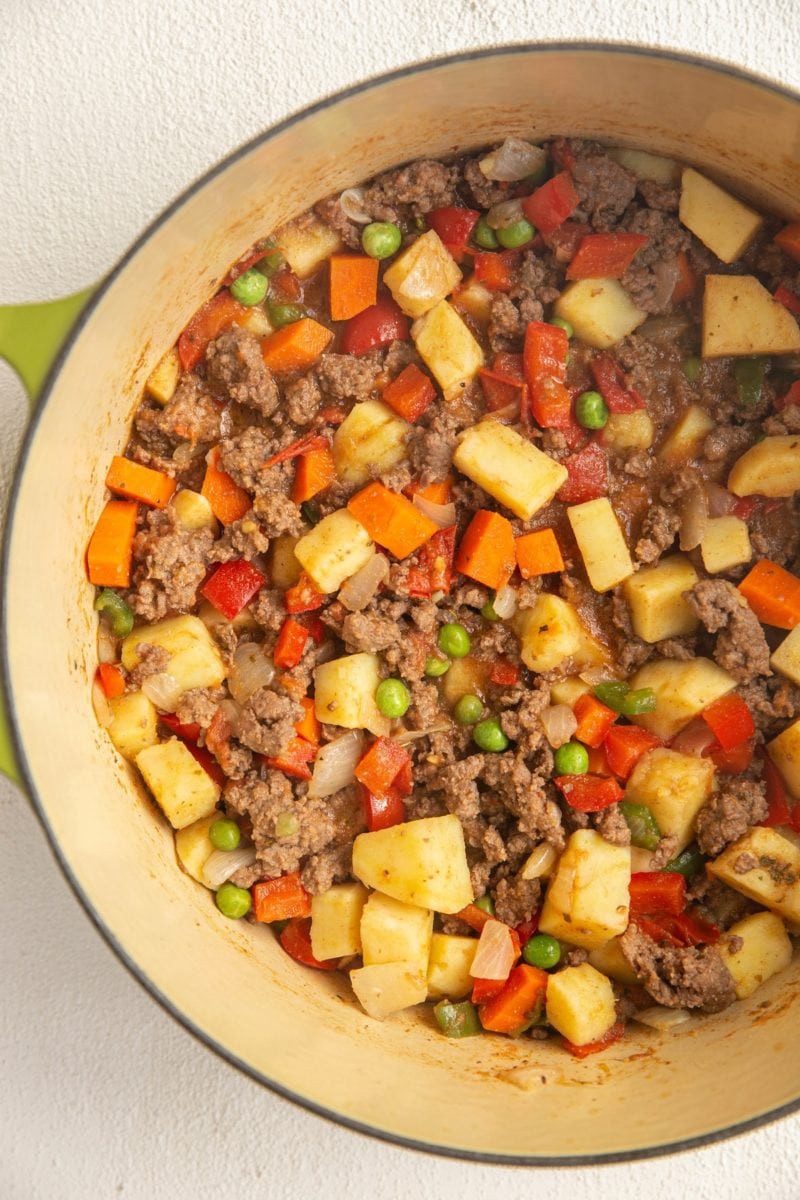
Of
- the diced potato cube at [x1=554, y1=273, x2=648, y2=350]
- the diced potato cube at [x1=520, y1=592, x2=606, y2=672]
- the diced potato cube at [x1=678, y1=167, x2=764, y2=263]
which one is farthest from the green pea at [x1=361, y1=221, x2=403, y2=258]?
the diced potato cube at [x1=520, y1=592, x2=606, y2=672]

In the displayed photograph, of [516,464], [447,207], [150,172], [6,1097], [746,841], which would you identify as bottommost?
[6,1097]

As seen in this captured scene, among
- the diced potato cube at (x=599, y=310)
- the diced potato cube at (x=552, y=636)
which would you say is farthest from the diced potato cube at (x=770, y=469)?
the diced potato cube at (x=552, y=636)

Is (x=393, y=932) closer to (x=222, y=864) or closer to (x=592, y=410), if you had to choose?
(x=222, y=864)

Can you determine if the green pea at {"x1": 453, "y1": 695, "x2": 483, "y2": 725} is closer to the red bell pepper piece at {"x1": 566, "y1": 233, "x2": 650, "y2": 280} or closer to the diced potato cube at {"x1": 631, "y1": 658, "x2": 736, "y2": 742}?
the diced potato cube at {"x1": 631, "y1": 658, "x2": 736, "y2": 742}

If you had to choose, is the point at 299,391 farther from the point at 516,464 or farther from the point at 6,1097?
the point at 6,1097

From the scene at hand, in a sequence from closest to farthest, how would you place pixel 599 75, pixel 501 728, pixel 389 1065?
pixel 599 75 → pixel 389 1065 → pixel 501 728

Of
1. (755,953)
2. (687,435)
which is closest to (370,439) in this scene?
(687,435)

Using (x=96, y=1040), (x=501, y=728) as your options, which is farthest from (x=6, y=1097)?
(x=501, y=728)
